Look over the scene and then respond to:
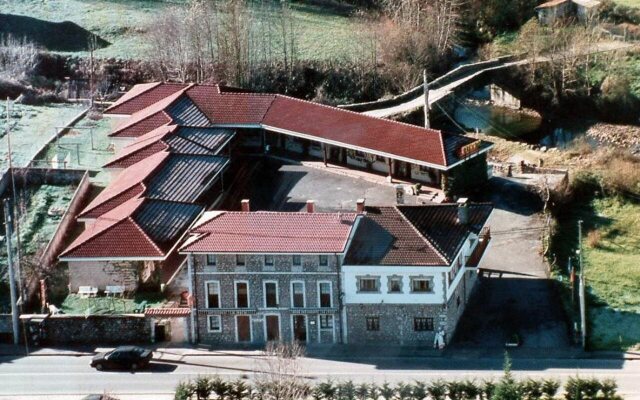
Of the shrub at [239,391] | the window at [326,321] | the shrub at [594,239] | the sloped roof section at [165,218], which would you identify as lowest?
the shrub at [239,391]

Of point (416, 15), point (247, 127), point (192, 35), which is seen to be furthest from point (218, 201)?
point (416, 15)

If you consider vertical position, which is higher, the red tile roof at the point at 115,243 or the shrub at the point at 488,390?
the red tile roof at the point at 115,243

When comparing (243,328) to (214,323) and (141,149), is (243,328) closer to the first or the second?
(214,323)

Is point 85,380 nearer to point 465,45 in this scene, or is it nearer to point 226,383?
point 226,383

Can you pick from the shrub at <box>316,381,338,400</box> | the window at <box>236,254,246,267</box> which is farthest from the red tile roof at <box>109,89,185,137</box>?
the shrub at <box>316,381,338,400</box>

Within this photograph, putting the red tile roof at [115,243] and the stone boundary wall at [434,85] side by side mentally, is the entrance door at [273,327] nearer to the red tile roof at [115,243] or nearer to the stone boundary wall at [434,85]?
the red tile roof at [115,243]

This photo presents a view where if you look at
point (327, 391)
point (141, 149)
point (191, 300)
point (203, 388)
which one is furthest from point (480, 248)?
point (141, 149)

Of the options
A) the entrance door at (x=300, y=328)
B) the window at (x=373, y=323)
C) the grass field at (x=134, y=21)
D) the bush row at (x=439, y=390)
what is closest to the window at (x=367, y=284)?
the window at (x=373, y=323)
